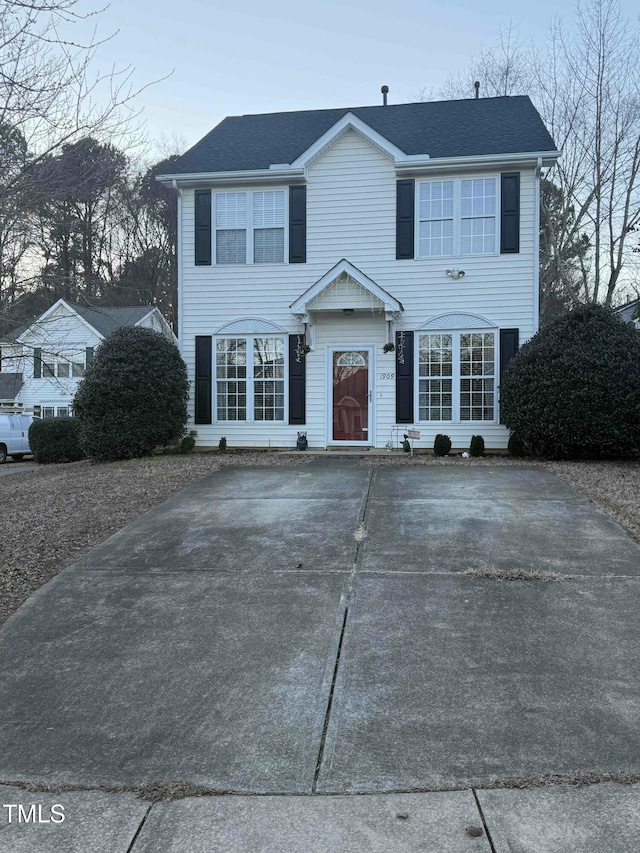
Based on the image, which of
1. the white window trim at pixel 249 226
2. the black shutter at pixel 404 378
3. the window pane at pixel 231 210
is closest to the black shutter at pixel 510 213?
the black shutter at pixel 404 378

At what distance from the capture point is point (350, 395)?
44.9ft

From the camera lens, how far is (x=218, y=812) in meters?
2.64

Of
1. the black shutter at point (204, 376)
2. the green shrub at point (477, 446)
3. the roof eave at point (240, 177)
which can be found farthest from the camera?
the black shutter at point (204, 376)

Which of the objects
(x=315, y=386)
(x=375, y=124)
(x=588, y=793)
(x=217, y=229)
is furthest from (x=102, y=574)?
(x=375, y=124)

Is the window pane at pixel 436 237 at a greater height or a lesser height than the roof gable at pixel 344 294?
greater

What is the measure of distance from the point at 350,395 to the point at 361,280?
2.38 metres

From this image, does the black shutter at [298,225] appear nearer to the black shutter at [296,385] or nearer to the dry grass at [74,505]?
the black shutter at [296,385]

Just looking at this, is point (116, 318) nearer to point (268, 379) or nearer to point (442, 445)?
point (268, 379)

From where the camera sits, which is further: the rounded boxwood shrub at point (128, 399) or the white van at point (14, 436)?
the white van at point (14, 436)

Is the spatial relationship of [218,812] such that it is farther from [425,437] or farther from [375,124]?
[375,124]

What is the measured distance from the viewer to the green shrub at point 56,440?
64.3 ft

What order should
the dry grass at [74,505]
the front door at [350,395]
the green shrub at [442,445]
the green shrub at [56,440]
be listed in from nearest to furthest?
1. the dry grass at [74,505]
2. the green shrub at [442,445]
3. the front door at [350,395]
4. the green shrub at [56,440]

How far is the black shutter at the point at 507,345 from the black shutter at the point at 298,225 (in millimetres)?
4342

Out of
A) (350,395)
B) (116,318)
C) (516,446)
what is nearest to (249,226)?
(350,395)
